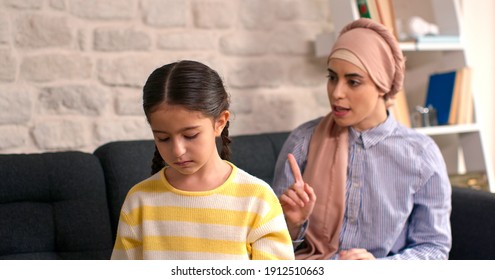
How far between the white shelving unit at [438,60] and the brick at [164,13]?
0.61m

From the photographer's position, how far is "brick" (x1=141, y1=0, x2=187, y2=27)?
8.80 feet

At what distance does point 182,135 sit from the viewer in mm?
1459

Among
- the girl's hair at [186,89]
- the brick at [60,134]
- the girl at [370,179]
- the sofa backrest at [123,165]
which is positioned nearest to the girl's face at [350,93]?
the girl at [370,179]

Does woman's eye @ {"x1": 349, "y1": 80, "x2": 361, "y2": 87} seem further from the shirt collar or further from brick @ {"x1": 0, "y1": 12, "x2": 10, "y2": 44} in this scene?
brick @ {"x1": 0, "y1": 12, "x2": 10, "y2": 44}

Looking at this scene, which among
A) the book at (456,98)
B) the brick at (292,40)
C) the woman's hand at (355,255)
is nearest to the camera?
the woman's hand at (355,255)

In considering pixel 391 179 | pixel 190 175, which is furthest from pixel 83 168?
pixel 391 179

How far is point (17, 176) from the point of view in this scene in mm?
2072

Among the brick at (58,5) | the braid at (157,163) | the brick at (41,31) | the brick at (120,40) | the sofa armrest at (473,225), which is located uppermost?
the brick at (58,5)

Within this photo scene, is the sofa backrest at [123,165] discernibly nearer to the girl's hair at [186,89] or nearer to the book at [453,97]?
the girl's hair at [186,89]

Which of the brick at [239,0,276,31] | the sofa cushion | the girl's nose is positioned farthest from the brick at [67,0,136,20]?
the girl's nose

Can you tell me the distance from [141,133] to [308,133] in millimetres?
713

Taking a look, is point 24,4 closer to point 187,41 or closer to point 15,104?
point 15,104

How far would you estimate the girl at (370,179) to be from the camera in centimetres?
214

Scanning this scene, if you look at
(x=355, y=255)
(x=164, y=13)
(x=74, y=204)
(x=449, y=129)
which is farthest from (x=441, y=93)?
(x=74, y=204)
